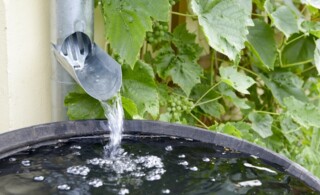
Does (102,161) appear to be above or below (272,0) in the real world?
below

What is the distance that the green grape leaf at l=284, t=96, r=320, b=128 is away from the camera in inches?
66.8

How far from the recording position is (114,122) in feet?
3.86

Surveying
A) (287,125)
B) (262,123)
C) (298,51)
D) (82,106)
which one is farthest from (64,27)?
(298,51)

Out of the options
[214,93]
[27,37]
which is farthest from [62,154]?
[214,93]

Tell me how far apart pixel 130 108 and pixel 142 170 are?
27 cm

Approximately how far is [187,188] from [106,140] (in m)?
0.28

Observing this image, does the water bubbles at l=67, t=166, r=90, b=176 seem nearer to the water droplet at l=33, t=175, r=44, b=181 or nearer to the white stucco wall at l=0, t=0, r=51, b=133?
the water droplet at l=33, t=175, r=44, b=181

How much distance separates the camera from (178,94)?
5.60ft

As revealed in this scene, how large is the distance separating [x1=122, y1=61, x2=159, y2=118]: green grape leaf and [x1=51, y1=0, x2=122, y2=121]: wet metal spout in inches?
5.3

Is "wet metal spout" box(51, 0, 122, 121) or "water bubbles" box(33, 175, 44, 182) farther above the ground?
"wet metal spout" box(51, 0, 122, 121)

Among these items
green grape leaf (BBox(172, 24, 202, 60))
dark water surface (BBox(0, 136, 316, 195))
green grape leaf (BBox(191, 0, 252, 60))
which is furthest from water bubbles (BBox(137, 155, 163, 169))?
green grape leaf (BBox(172, 24, 202, 60))

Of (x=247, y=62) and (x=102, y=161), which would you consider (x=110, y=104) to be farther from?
(x=247, y=62)

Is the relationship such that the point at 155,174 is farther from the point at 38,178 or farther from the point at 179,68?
the point at 179,68

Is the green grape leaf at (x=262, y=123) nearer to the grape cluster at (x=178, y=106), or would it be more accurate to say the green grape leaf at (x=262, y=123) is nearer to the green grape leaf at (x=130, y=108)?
the grape cluster at (x=178, y=106)
